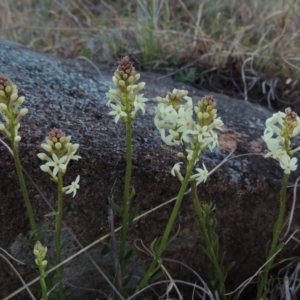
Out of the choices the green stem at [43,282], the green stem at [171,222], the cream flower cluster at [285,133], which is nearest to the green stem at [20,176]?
the green stem at [43,282]

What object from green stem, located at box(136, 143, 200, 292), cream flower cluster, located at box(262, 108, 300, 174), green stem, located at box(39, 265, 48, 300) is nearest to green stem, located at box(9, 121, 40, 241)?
green stem, located at box(39, 265, 48, 300)

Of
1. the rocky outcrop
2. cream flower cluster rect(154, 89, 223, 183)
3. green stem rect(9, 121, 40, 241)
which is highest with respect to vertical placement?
cream flower cluster rect(154, 89, 223, 183)

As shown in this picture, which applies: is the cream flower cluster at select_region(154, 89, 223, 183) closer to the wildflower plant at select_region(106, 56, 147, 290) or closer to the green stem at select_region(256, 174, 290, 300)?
the wildflower plant at select_region(106, 56, 147, 290)

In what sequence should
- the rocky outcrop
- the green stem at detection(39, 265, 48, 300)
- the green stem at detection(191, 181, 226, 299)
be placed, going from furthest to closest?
the rocky outcrop → the green stem at detection(191, 181, 226, 299) → the green stem at detection(39, 265, 48, 300)

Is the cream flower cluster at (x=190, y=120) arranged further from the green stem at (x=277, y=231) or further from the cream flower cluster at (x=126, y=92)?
the green stem at (x=277, y=231)

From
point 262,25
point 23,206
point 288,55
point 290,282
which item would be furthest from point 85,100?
point 262,25

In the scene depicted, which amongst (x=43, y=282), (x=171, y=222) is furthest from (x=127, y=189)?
(x=43, y=282)
